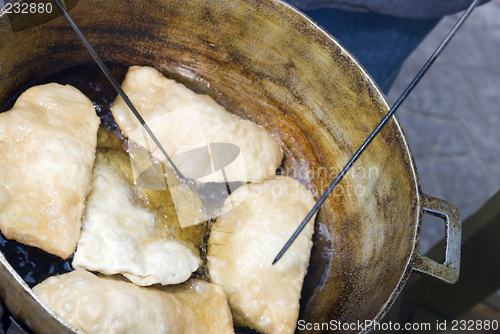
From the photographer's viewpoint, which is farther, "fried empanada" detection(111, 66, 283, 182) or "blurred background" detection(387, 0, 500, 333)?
"blurred background" detection(387, 0, 500, 333)

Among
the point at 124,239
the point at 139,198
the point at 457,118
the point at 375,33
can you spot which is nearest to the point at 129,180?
the point at 139,198

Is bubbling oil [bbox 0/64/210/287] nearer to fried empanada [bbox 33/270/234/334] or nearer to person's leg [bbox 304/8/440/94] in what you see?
fried empanada [bbox 33/270/234/334]

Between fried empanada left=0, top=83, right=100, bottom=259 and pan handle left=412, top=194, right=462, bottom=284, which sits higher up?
pan handle left=412, top=194, right=462, bottom=284

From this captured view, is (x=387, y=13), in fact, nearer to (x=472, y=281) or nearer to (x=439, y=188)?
(x=472, y=281)

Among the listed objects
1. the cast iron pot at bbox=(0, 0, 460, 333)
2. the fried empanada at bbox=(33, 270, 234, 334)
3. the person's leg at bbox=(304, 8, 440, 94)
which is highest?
the person's leg at bbox=(304, 8, 440, 94)

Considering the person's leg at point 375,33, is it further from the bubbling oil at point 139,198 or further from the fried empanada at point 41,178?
the fried empanada at point 41,178

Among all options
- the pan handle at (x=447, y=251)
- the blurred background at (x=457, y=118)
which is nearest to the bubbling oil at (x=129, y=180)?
the pan handle at (x=447, y=251)

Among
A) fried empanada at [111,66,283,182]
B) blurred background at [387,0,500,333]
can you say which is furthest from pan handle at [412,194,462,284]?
blurred background at [387,0,500,333]

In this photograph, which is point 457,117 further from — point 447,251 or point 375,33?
point 447,251
